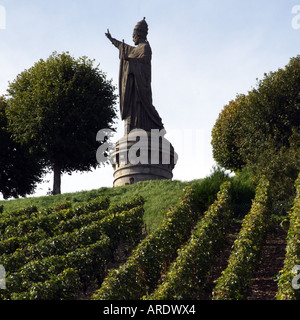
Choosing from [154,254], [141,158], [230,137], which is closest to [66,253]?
[154,254]

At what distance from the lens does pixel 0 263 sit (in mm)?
18406

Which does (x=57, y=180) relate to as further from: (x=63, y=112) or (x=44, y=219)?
(x=44, y=219)

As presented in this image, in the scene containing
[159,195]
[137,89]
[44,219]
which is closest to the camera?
[44,219]

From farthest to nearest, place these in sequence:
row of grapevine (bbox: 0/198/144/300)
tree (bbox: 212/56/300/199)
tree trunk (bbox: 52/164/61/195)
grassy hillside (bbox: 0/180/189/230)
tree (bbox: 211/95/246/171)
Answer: tree (bbox: 211/95/246/171) → tree trunk (bbox: 52/164/61/195) → tree (bbox: 212/56/300/199) → grassy hillside (bbox: 0/180/189/230) → row of grapevine (bbox: 0/198/144/300)

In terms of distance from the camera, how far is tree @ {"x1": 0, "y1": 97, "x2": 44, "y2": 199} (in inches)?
1583

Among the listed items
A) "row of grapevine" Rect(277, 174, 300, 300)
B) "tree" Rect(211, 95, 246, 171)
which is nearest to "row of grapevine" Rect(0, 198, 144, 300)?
"row of grapevine" Rect(277, 174, 300, 300)

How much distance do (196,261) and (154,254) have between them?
1.59 m

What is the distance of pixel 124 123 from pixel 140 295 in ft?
53.7

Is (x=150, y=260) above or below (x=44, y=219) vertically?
below

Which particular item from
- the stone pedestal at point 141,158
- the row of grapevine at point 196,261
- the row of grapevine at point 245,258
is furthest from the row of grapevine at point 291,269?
the stone pedestal at point 141,158

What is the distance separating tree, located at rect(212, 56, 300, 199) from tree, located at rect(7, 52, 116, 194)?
8.29 metres

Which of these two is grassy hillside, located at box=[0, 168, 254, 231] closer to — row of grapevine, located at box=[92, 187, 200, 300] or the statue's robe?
row of grapevine, located at box=[92, 187, 200, 300]

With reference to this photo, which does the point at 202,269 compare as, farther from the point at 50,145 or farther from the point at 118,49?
the point at 50,145

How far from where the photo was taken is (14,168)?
134 feet
